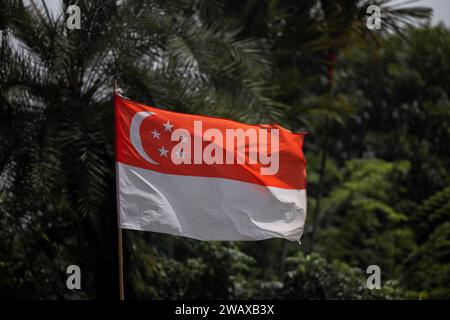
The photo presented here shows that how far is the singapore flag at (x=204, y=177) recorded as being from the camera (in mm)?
10133

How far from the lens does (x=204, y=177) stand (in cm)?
1032

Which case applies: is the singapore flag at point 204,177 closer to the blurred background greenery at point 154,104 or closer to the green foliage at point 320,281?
the blurred background greenery at point 154,104

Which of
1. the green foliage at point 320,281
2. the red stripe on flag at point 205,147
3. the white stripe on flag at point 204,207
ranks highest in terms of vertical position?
the red stripe on flag at point 205,147

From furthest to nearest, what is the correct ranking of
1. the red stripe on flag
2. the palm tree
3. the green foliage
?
the green foliage, the palm tree, the red stripe on flag

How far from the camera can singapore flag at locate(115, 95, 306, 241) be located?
1013 cm

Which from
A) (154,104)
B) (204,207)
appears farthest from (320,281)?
(204,207)

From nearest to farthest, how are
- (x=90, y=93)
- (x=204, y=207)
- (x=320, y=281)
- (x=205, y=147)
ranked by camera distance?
(x=204, y=207) < (x=205, y=147) < (x=90, y=93) < (x=320, y=281)

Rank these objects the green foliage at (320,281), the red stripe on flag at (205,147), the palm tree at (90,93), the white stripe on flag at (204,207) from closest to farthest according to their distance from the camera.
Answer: the white stripe on flag at (204,207)
the red stripe on flag at (205,147)
the palm tree at (90,93)
the green foliage at (320,281)

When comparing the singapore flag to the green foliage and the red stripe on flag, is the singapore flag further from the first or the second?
the green foliage

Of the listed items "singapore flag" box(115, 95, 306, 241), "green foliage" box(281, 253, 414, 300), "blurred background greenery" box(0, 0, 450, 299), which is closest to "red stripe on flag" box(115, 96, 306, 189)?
"singapore flag" box(115, 95, 306, 241)

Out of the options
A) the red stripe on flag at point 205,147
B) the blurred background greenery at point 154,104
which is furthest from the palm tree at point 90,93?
the red stripe on flag at point 205,147

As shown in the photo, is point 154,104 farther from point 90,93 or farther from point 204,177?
point 204,177
